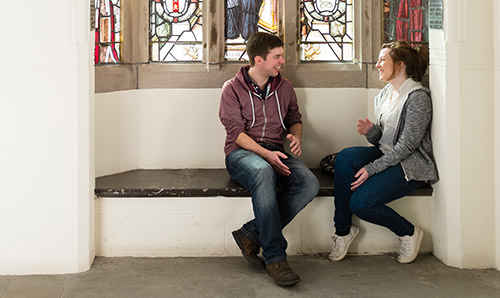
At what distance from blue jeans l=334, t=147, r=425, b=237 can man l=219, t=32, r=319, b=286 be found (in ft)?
0.62

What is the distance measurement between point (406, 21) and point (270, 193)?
5.32ft

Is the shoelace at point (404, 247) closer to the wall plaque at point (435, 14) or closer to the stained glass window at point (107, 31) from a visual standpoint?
the wall plaque at point (435, 14)

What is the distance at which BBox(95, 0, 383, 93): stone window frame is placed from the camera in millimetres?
5117

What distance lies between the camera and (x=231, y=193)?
4.39m

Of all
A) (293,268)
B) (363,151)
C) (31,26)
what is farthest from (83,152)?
(363,151)

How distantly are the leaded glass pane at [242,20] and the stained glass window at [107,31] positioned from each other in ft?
2.39

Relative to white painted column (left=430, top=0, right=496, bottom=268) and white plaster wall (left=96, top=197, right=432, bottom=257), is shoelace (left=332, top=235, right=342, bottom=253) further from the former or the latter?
white painted column (left=430, top=0, right=496, bottom=268)

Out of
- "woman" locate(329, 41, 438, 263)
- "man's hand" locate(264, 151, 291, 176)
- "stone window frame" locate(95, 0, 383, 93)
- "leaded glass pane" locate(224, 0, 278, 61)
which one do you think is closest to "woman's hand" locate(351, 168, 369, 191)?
"woman" locate(329, 41, 438, 263)

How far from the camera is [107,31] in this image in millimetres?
5035

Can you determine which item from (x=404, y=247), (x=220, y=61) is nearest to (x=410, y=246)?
(x=404, y=247)

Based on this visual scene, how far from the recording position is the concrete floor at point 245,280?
12.5ft

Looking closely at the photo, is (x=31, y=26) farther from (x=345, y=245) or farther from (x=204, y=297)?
(x=345, y=245)

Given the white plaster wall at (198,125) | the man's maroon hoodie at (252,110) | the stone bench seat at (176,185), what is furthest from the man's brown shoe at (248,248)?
the white plaster wall at (198,125)

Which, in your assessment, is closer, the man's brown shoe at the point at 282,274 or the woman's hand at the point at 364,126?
the man's brown shoe at the point at 282,274
